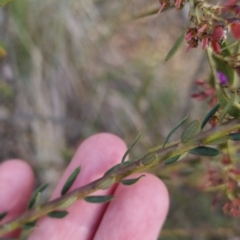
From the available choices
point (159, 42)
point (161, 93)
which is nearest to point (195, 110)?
point (161, 93)

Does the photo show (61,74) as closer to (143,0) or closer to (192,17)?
(143,0)

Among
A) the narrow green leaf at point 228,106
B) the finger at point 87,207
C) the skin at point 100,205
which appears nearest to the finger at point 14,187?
the skin at point 100,205

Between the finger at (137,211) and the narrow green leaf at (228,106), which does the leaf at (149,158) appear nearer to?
the narrow green leaf at (228,106)

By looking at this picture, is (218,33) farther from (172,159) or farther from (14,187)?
(14,187)

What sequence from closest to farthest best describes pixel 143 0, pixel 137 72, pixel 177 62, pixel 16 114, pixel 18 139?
pixel 16 114
pixel 18 139
pixel 143 0
pixel 137 72
pixel 177 62

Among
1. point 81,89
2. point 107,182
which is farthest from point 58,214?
point 81,89

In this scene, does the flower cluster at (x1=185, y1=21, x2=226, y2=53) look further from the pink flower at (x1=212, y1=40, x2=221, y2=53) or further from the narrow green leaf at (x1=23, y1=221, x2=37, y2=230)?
the narrow green leaf at (x1=23, y1=221, x2=37, y2=230)
